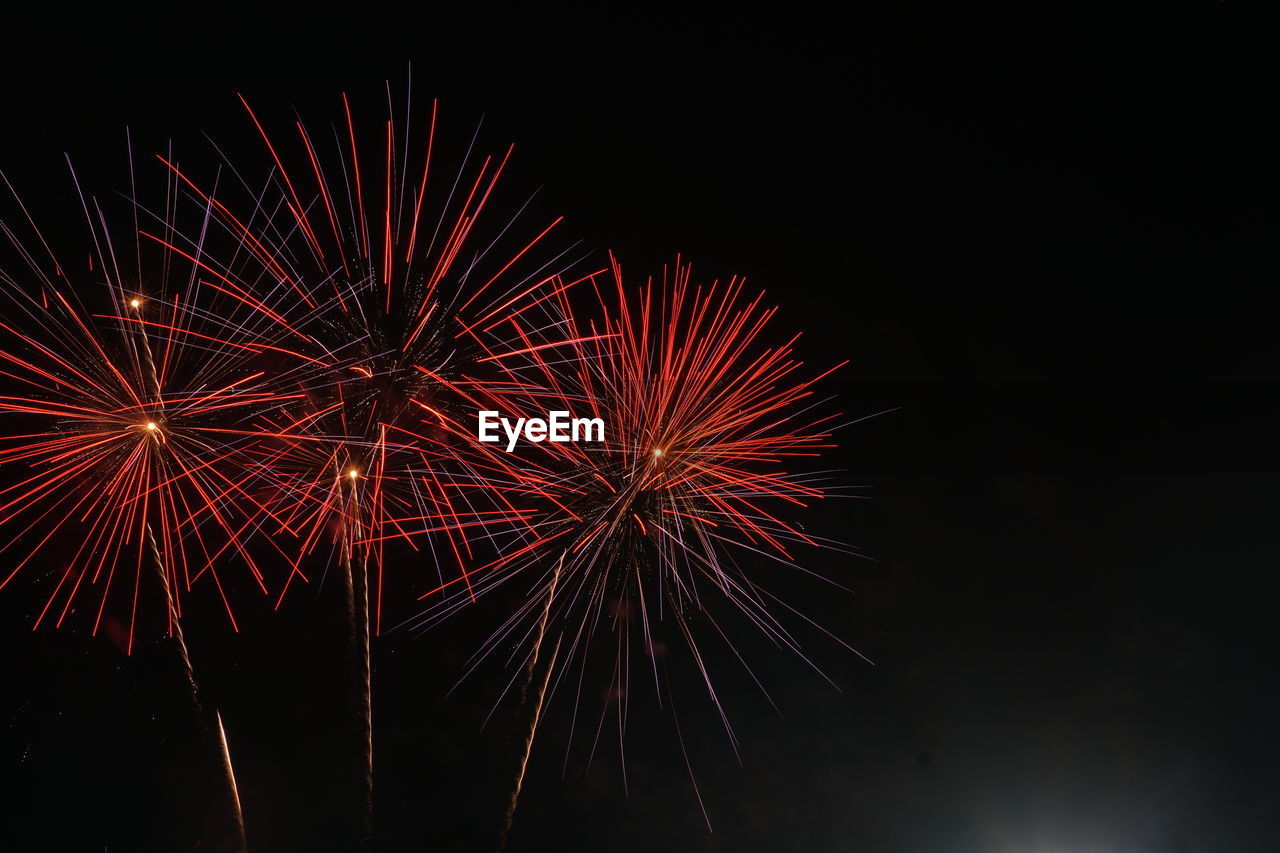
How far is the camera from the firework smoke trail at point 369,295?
3383mm

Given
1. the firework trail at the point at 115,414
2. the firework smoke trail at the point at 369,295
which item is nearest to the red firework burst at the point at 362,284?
the firework smoke trail at the point at 369,295

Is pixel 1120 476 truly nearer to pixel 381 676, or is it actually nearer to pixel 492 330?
pixel 492 330

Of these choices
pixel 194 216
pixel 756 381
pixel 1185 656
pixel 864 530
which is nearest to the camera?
pixel 194 216

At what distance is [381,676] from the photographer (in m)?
3.75

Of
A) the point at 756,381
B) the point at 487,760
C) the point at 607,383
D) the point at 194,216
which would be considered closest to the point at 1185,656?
the point at 756,381

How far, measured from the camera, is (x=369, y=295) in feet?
11.2

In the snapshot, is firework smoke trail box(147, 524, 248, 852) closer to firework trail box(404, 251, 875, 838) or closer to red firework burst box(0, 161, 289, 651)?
red firework burst box(0, 161, 289, 651)

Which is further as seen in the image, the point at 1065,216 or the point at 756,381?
the point at 1065,216

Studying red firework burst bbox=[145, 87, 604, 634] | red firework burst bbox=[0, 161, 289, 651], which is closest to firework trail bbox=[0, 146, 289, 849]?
red firework burst bbox=[0, 161, 289, 651]

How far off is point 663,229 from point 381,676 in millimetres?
2598

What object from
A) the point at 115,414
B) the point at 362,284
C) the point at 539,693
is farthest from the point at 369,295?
the point at 539,693

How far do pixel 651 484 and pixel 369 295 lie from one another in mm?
1557

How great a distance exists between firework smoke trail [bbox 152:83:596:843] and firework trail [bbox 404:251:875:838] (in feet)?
0.71

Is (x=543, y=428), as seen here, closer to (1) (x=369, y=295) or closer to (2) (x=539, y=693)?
(1) (x=369, y=295)
